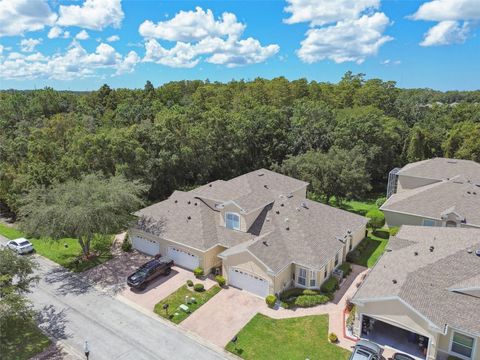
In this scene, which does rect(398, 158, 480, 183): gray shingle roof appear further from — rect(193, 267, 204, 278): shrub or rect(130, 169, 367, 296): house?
rect(193, 267, 204, 278): shrub

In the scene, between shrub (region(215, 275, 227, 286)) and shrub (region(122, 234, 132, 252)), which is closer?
shrub (region(215, 275, 227, 286))

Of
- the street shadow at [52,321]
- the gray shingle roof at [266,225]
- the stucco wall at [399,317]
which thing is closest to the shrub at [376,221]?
the gray shingle roof at [266,225]

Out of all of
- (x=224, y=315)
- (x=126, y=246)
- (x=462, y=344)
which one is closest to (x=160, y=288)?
(x=224, y=315)

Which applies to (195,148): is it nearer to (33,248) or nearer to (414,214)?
(33,248)

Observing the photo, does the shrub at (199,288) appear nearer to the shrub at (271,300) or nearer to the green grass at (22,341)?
the shrub at (271,300)

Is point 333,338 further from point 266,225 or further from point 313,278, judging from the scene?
point 266,225

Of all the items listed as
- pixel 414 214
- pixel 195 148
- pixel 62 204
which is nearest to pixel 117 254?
pixel 62 204

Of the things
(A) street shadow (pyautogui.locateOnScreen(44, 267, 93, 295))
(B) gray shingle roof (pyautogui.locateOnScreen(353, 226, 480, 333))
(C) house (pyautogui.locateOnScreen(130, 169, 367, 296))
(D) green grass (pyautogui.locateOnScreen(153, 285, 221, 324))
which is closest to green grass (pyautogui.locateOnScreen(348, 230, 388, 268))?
(C) house (pyautogui.locateOnScreen(130, 169, 367, 296))

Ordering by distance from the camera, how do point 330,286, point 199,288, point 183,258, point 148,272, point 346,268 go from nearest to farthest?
point 330,286 → point 199,288 → point 148,272 → point 346,268 → point 183,258
